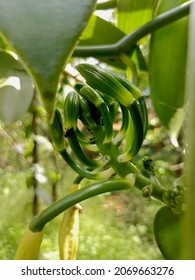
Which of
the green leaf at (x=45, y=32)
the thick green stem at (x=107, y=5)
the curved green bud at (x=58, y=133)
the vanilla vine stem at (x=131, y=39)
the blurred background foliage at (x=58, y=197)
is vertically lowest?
the blurred background foliage at (x=58, y=197)

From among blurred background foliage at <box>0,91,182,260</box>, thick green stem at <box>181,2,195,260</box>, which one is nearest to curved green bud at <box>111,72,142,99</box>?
thick green stem at <box>181,2,195,260</box>

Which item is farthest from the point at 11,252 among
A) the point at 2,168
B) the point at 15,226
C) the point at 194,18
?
the point at 194,18

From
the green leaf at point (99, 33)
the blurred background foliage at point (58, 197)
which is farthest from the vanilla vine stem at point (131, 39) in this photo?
the blurred background foliage at point (58, 197)

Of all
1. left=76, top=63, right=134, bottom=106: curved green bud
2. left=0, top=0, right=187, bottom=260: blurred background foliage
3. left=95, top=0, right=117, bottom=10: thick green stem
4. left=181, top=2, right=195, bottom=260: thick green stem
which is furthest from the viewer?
left=0, top=0, right=187, bottom=260: blurred background foliage

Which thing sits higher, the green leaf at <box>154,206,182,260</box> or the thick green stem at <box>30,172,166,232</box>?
the thick green stem at <box>30,172,166,232</box>

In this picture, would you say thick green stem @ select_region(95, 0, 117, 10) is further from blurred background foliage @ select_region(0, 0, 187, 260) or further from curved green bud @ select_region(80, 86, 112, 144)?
curved green bud @ select_region(80, 86, 112, 144)

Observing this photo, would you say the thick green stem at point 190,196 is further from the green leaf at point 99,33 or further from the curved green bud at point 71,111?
the green leaf at point 99,33

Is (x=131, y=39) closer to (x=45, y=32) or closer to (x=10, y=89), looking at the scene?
(x=10, y=89)
